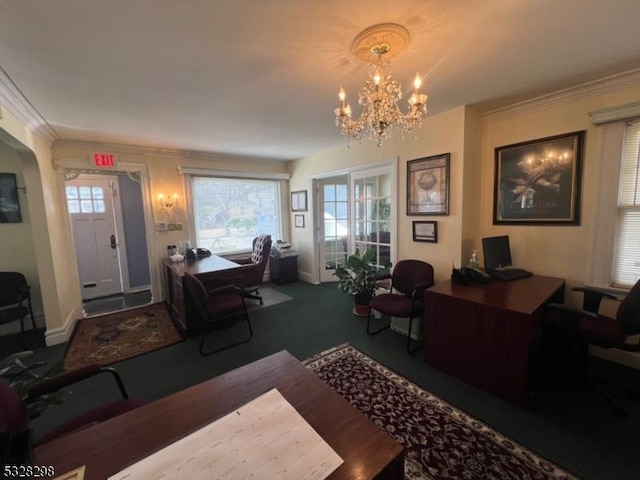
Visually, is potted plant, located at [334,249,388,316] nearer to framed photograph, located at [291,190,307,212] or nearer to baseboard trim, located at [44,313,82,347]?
framed photograph, located at [291,190,307,212]

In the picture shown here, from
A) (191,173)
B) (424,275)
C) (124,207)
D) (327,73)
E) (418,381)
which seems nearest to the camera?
(327,73)

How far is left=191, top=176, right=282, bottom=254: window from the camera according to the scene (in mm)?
4715

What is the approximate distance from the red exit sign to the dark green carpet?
2323mm

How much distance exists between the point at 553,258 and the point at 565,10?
81.3 inches

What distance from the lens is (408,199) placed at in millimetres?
3193

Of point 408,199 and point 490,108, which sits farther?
point 408,199

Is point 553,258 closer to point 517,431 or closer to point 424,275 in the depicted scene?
point 424,275

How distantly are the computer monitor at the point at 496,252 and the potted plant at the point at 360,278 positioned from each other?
46.0 inches

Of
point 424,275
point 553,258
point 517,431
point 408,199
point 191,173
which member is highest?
point 191,173

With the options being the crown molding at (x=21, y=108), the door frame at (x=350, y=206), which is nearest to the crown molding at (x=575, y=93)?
the door frame at (x=350, y=206)

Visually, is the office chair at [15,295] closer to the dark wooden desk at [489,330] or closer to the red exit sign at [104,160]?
the red exit sign at [104,160]

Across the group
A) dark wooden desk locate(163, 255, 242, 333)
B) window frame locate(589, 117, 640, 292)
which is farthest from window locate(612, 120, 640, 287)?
dark wooden desk locate(163, 255, 242, 333)

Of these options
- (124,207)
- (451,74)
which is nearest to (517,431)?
(451,74)

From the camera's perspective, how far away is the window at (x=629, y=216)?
2164mm
